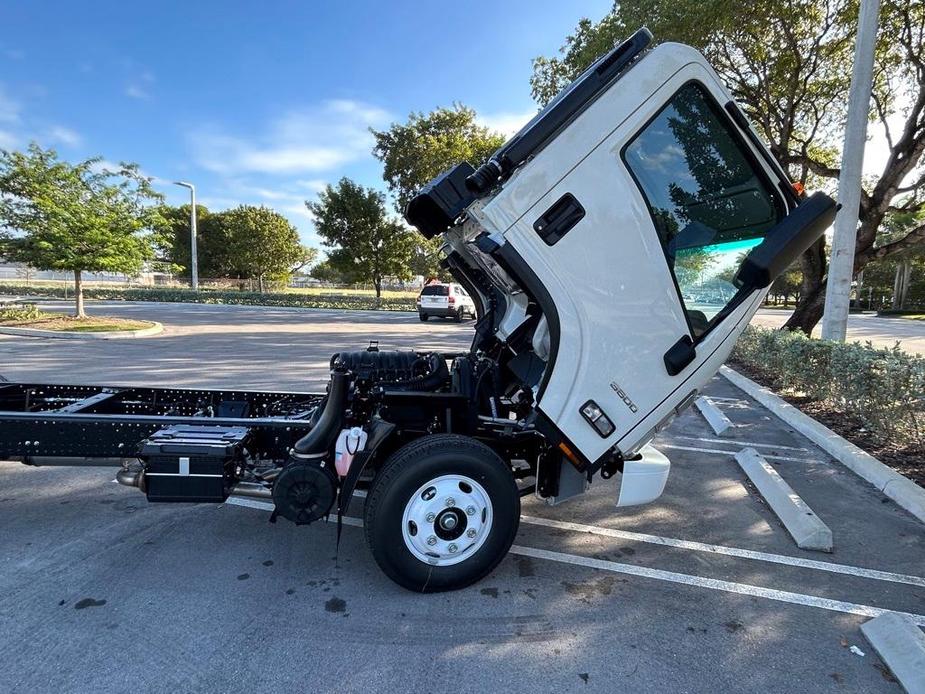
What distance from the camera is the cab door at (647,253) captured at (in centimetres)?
279

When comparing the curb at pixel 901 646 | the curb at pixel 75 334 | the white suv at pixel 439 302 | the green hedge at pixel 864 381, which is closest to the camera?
the curb at pixel 901 646

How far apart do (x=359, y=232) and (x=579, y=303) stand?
31.4 metres

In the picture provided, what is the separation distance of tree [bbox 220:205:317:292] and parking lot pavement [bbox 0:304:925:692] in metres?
40.4

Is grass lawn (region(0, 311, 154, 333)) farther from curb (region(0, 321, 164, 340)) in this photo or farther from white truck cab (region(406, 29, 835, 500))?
white truck cab (region(406, 29, 835, 500))

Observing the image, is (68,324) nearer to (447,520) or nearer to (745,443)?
(447,520)

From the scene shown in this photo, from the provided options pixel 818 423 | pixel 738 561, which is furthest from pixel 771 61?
pixel 738 561

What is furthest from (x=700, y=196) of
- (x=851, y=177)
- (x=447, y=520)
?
(x=851, y=177)

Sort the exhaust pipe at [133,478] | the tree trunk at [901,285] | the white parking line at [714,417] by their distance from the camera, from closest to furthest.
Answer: the exhaust pipe at [133,478] → the white parking line at [714,417] → the tree trunk at [901,285]

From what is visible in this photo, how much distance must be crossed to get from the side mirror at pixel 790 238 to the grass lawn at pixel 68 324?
16764mm

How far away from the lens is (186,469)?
295 cm

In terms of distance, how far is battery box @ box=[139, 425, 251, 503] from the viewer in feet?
9.69

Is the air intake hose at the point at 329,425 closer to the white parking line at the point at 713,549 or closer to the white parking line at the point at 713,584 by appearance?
the white parking line at the point at 713,549

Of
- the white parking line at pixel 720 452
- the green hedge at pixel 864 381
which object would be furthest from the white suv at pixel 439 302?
the white parking line at pixel 720 452

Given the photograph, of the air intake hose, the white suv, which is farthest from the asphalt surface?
the white suv
